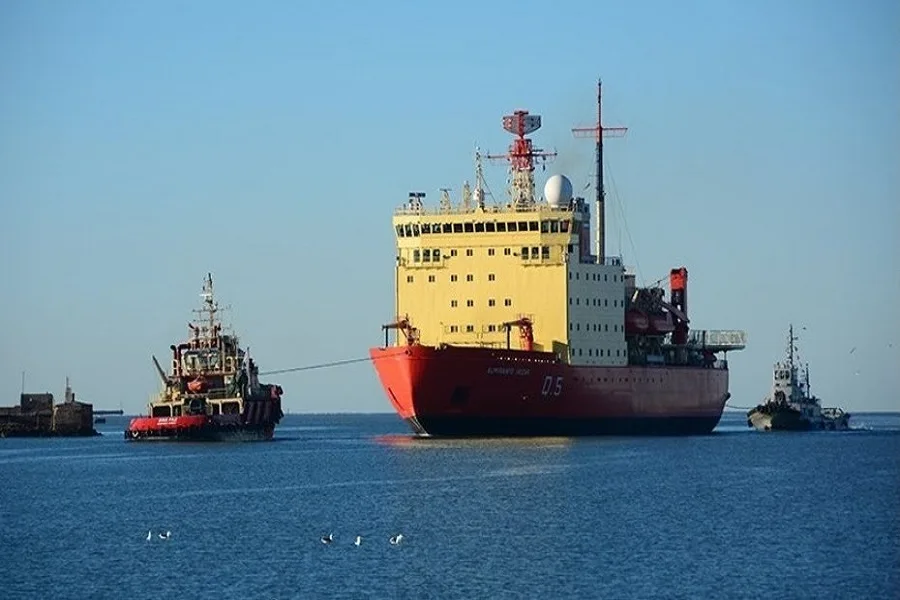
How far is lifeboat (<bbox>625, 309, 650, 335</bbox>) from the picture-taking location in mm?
96875

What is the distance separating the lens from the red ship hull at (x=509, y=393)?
83.4 m

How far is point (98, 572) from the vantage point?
43.4 m

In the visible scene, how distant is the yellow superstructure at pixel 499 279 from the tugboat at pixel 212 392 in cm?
1057

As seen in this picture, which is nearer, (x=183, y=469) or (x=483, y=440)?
(x=183, y=469)

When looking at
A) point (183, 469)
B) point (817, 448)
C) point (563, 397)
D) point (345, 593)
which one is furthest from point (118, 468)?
point (345, 593)

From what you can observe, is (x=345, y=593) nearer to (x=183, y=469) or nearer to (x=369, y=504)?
(x=369, y=504)

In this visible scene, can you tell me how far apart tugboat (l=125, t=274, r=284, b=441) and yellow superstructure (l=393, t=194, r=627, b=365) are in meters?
10.6

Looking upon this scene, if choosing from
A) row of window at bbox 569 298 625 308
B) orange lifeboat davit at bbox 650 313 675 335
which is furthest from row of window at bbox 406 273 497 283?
orange lifeboat davit at bbox 650 313 675 335

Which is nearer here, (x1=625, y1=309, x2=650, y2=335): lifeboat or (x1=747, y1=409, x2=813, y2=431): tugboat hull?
(x1=625, y1=309, x2=650, y2=335): lifeboat

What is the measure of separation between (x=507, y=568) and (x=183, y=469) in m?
35.8

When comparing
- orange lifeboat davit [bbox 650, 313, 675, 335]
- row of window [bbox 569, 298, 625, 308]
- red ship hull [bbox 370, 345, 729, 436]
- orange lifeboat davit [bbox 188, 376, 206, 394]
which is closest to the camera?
red ship hull [bbox 370, 345, 729, 436]

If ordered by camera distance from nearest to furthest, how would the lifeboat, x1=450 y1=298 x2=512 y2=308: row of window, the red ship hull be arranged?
the red ship hull < x1=450 y1=298 x2=512 y2=308: row of window < the lifeboat

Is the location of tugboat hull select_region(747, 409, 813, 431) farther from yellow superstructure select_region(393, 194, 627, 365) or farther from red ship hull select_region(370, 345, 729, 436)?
yellow superstructure select_region(393, 194, 627, 365)

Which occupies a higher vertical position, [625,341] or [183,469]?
[625,341]
